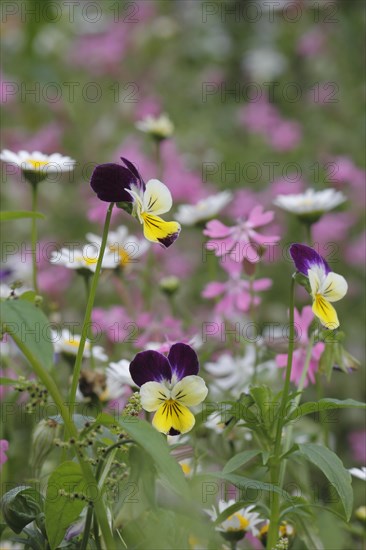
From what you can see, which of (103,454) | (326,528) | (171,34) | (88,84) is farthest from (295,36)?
(103,454)

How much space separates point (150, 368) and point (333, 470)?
0.16m

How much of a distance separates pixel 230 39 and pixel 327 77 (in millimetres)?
561

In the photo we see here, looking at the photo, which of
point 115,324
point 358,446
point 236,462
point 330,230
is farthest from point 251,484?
point 330,230

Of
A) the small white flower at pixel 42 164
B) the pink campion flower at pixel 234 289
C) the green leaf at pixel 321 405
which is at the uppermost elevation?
the small white flower at pixel 42 164

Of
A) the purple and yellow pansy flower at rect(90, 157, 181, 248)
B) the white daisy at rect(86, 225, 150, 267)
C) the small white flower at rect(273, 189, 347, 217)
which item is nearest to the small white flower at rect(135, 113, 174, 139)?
the white daisy at rect(86, 225, 150, 267)

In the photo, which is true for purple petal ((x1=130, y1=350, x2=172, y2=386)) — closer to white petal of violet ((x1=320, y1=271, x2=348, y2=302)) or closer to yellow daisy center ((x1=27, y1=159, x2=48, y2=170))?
white petal of violet ((x1=320, y1=271, x2=348, y2=302))

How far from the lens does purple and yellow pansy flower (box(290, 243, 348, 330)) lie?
76 cm

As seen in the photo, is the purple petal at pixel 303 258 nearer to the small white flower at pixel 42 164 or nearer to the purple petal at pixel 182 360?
the purple petal at pixel 182 360

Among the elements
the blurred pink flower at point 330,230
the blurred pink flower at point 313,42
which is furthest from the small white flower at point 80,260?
the blurred pink flower at point 313,42

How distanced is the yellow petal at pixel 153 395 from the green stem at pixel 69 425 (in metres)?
0.06

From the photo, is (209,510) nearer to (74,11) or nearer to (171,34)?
(171,34)

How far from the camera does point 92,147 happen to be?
243 centimetres

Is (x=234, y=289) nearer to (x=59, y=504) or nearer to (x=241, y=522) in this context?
(x=241, y=522)

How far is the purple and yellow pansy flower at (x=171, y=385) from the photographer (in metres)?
0.72
